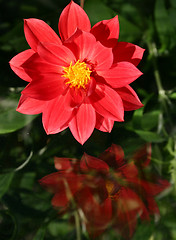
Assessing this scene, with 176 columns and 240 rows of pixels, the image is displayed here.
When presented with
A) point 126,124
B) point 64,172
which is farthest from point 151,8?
point 64,172

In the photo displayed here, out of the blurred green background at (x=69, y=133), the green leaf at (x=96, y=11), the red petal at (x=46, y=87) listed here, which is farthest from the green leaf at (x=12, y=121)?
the green leaf at (x=96, y=11)

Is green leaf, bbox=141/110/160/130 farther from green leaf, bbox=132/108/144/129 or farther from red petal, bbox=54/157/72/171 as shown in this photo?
red petal, bbox=54/157/72/171

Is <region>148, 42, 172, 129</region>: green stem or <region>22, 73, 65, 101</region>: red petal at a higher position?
<region>22, 73, 65, 101</region>: red petal

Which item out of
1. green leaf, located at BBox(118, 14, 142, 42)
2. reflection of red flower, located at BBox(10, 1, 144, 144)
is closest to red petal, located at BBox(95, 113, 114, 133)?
reflection of red flower, located at BBox(10, 1, 144, 144)

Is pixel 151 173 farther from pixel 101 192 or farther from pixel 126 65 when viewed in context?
pixel 126 65

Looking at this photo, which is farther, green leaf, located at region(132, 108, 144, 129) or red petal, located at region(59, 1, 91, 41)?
green leaf, located at region(132, 108, 144, 129)

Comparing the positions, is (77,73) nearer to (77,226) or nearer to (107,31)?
(107,31)
